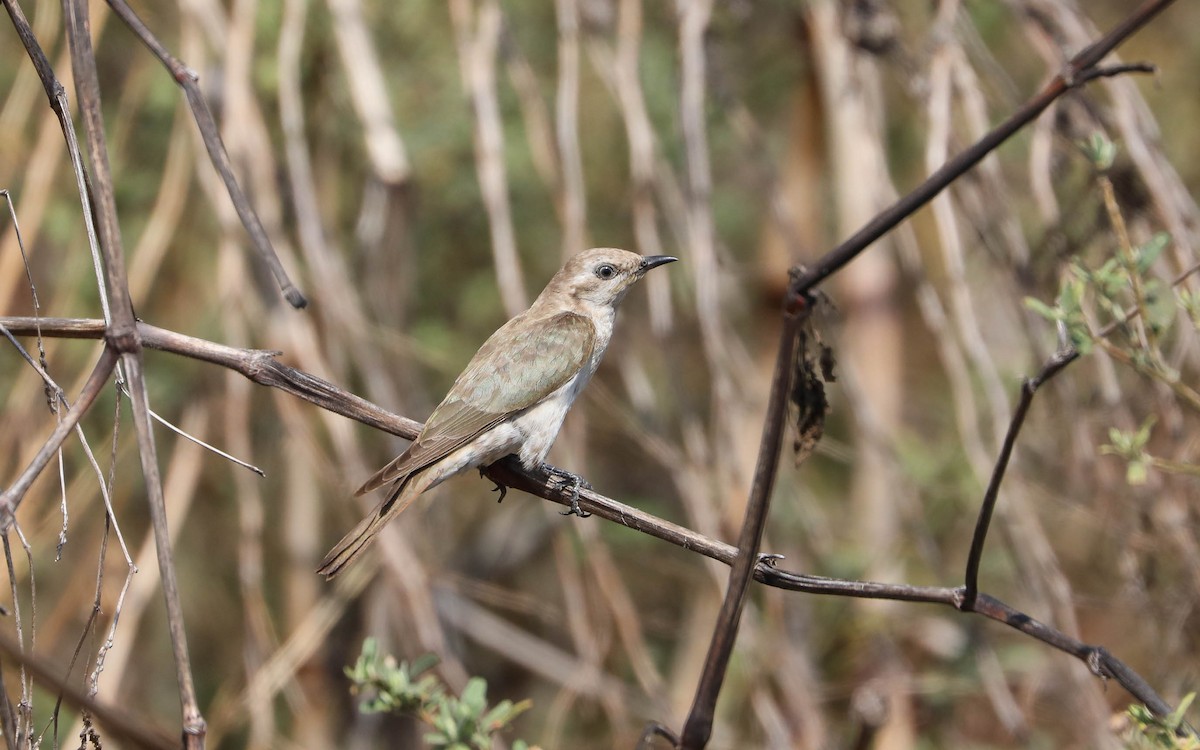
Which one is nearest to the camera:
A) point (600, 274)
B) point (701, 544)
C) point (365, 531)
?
point (701, 544)

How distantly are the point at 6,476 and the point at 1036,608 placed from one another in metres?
3.75

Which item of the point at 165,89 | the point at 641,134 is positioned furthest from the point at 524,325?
the point at 165,89

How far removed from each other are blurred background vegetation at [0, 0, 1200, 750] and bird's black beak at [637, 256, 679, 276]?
3.1 inches

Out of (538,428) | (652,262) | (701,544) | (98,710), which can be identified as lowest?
(98,710)

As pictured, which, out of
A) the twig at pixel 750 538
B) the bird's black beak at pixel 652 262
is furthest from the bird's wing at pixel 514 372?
the twig at pixel 750 538

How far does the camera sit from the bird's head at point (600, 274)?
423 cm

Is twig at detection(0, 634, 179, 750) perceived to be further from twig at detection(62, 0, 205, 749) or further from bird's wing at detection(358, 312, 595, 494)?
bird's wing at detection(358, 312, 595, 494)

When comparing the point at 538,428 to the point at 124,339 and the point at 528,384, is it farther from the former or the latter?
the point at 124,339

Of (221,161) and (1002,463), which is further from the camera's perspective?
(1002,463)

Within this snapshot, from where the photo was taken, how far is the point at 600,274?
4270 millimetres

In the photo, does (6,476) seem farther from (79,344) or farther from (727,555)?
(727,555)

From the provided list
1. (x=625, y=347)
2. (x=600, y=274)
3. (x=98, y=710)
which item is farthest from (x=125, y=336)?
(x=625, y=347)

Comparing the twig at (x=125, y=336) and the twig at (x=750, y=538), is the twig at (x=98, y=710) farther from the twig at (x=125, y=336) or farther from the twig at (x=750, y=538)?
the twig at (x=750, y=538)

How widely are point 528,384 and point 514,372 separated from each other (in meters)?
0.07
